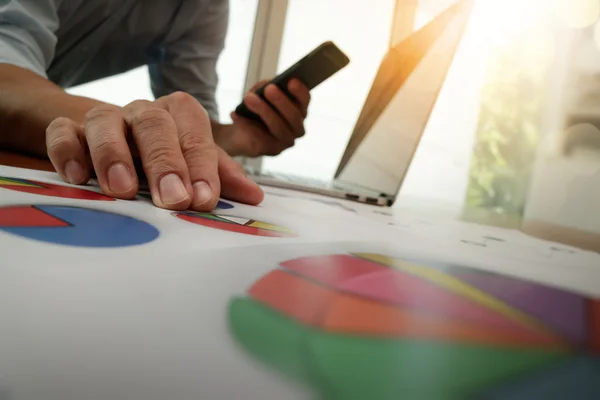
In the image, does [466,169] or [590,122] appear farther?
[466,169]

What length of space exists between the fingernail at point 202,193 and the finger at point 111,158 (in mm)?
47

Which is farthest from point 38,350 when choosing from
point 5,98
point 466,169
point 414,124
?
point 466,169

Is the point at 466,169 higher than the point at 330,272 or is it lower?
higher

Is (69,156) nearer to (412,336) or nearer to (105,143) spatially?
(105,143)

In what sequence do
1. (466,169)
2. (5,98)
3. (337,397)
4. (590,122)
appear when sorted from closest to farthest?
(337,397), (5,98), (590,122), (466,169)

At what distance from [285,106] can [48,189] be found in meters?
0.51

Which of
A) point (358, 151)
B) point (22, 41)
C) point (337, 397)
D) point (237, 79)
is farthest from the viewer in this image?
point (237, 79)

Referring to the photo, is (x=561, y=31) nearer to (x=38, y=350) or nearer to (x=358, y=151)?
(x=358, y=151)

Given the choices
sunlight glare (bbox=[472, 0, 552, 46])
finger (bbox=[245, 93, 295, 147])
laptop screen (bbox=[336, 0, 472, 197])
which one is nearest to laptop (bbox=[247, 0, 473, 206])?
laptop screen (bbox=[336, 0, 472, 197])

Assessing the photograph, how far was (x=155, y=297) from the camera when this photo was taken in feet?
0.45

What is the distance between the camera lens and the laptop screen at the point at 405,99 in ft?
2.23

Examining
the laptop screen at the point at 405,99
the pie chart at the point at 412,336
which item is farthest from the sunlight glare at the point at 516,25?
the pie chart at the point at 412,336

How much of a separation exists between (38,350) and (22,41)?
709 millimetres

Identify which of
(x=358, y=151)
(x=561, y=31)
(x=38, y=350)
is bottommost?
(x=38, y=350)
